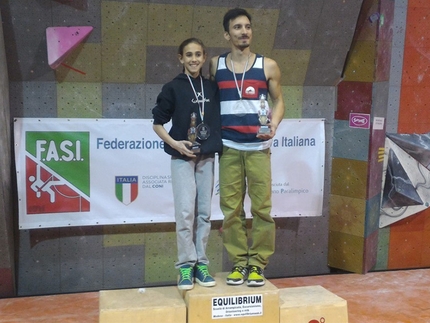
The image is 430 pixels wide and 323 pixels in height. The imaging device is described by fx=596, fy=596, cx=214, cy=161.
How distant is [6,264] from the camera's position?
432 centimetres

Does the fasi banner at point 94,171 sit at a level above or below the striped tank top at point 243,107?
below

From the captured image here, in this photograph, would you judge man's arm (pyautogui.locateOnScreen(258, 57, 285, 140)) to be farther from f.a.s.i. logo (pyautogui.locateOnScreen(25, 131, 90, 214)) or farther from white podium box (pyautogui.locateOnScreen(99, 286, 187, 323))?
f.a.s.i. logo (pyautogui.locateOnScreen(25, 131, 90, 214))

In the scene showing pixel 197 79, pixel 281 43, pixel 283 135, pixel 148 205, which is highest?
pixel 281 43

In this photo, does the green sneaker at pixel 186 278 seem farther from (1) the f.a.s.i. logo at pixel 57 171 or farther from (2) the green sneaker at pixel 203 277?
(1) the f.a.s.i. logo at pixel 57 171

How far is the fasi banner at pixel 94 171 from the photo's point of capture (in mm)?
4363

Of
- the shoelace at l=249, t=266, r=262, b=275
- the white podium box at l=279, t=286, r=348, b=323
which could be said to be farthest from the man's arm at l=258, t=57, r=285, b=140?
the white podium box at l=279, t=286, r=348, b=323

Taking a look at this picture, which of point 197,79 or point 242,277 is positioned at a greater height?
point 197,79

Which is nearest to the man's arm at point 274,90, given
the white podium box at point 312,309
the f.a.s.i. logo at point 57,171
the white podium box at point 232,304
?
the white podium box at point 232,304

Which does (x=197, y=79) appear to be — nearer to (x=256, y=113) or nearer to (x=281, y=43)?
(x=256, y=113)

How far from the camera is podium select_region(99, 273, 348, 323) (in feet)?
10.7

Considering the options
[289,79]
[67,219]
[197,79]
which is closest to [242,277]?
[197,79]

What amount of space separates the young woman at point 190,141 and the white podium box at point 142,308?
127 mm

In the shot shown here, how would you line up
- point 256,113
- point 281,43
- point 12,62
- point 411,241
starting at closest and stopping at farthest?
point 256,113 < point 12,62 < point 281,43 < point 411,241

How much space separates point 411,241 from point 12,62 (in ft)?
11.8
